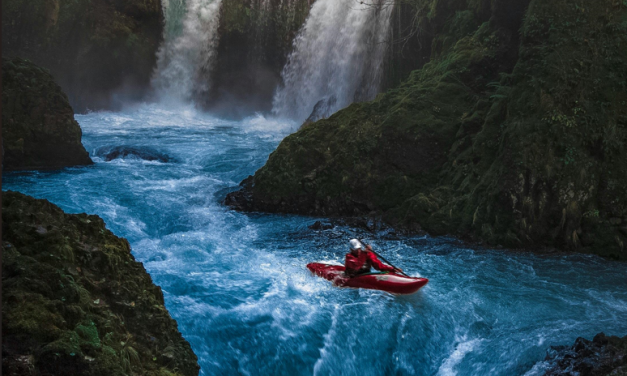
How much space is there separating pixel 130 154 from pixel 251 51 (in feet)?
38.8

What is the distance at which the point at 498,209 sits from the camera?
8.44 m

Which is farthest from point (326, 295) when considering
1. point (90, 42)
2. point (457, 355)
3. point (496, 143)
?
point (90, 42)

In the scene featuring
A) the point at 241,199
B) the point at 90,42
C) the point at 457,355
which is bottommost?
the point at 457,355

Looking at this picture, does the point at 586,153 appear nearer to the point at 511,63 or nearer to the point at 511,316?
the point at 511,63

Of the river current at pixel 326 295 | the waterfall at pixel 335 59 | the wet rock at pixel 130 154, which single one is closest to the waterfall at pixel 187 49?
the waterfall at pixel 335 59

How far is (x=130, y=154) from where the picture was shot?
1422 centimetres

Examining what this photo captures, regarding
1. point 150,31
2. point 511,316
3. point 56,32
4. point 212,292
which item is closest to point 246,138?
point 150,31

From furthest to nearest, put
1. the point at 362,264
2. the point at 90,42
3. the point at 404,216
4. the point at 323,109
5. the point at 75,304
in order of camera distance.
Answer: the point at 90,42 < the point at 323,109 < the point at 404,216 < the point at 362,264 < the point at 75,304

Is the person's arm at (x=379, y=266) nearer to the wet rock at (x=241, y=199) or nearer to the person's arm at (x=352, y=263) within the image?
the person's arm at (x=352, y=263)

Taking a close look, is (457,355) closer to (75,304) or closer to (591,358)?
(591,358)

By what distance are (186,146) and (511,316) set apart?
1246cm

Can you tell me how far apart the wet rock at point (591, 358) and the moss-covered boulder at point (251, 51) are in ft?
65.8

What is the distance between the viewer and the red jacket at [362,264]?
269 inches

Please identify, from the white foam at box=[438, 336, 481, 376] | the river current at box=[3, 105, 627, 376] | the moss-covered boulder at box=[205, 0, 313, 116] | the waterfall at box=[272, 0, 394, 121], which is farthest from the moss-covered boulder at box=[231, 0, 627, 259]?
the moss-covered boulder at box=[205, 0, 313, 116]
